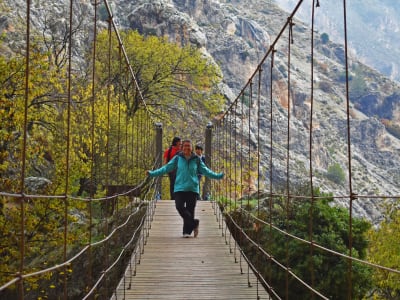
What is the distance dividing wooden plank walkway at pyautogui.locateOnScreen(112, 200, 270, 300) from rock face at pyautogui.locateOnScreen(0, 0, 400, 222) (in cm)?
2809

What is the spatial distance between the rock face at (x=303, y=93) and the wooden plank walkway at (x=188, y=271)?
28090 mm

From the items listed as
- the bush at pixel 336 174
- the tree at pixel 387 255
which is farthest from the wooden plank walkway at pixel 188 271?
the bush at pixel 336 174

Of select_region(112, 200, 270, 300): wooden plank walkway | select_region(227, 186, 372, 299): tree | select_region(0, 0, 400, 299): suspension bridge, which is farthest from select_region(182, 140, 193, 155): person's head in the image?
select_region(227, 186, 372, 299): tree

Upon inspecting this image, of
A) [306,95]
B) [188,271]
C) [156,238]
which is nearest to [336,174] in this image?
[306,95]

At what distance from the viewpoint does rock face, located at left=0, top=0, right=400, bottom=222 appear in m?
42.1

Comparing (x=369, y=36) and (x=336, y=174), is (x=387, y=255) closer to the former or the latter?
(x=336, y=174)

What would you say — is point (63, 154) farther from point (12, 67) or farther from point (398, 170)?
point (398, 170)

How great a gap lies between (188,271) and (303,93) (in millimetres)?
66251

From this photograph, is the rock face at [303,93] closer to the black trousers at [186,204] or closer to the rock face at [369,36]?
the black trousers at [186,204]

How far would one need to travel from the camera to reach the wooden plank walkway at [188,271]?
4254mm

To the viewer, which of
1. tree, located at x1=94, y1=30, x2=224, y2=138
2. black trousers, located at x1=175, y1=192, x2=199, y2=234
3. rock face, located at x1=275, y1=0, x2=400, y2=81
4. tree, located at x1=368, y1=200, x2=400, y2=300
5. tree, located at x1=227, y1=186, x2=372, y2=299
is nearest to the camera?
black trousers, located at x1=175, y1=192, x2=199, y2=234

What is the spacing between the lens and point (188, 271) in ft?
16.3

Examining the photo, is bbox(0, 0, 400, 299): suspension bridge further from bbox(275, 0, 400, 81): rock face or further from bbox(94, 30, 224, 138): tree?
bbox(275, 0, 400, 81): rock face

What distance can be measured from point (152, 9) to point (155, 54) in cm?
2024
